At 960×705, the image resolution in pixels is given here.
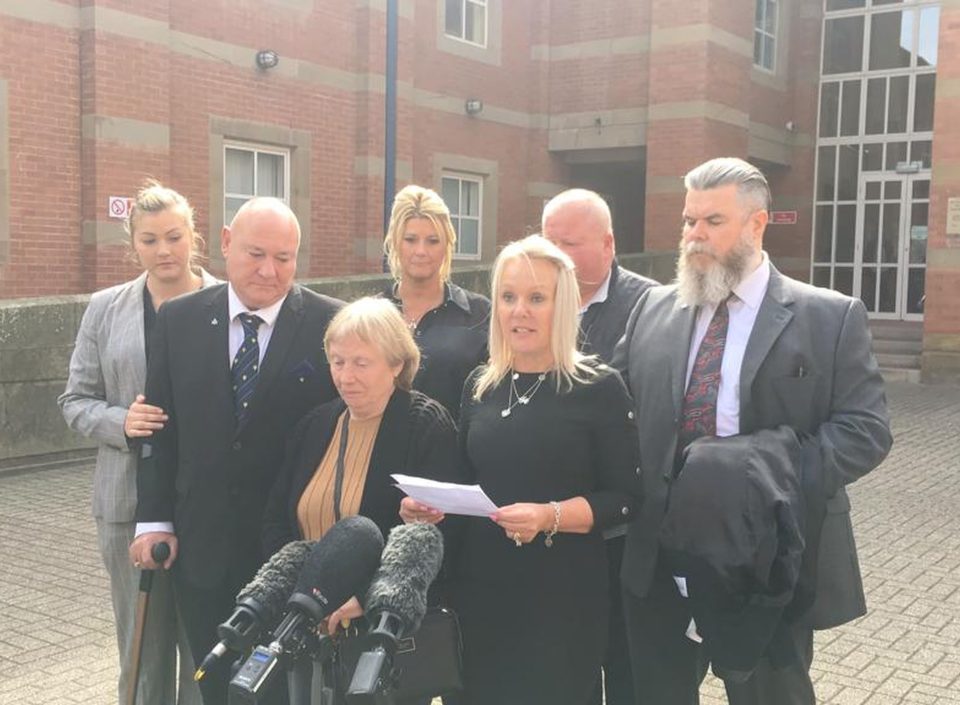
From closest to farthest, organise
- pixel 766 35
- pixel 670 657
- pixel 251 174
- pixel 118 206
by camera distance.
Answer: pixel 670 657
pixel 118 206
pixel 251 174
pixel 766 35

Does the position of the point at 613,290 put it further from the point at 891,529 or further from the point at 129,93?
the point at 129,93

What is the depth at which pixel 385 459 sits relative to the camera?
2.89 metres

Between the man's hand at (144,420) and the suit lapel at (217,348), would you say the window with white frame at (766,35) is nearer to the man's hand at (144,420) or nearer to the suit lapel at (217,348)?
the suit lapel at (217,348)

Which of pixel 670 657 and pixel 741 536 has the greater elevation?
pixel 741 536

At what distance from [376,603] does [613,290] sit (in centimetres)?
202

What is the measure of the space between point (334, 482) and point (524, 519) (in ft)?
1.86

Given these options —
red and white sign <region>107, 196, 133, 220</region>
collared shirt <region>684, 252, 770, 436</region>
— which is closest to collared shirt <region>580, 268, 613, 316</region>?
collared shirt <region>684, 252, 770, 436</region>

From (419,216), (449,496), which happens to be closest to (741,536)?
(449,496)

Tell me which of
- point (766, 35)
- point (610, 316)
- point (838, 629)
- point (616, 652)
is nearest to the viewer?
point (616, 652)

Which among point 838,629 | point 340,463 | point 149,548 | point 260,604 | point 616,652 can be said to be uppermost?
point 340,463

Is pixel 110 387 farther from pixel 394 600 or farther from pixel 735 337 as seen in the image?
pixel 735 337

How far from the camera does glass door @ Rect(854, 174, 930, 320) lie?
19625 mm

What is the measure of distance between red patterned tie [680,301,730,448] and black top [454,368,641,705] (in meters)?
0.19

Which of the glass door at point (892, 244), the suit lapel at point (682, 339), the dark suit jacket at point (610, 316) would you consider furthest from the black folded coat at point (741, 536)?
the glass door at point (892, 244)
